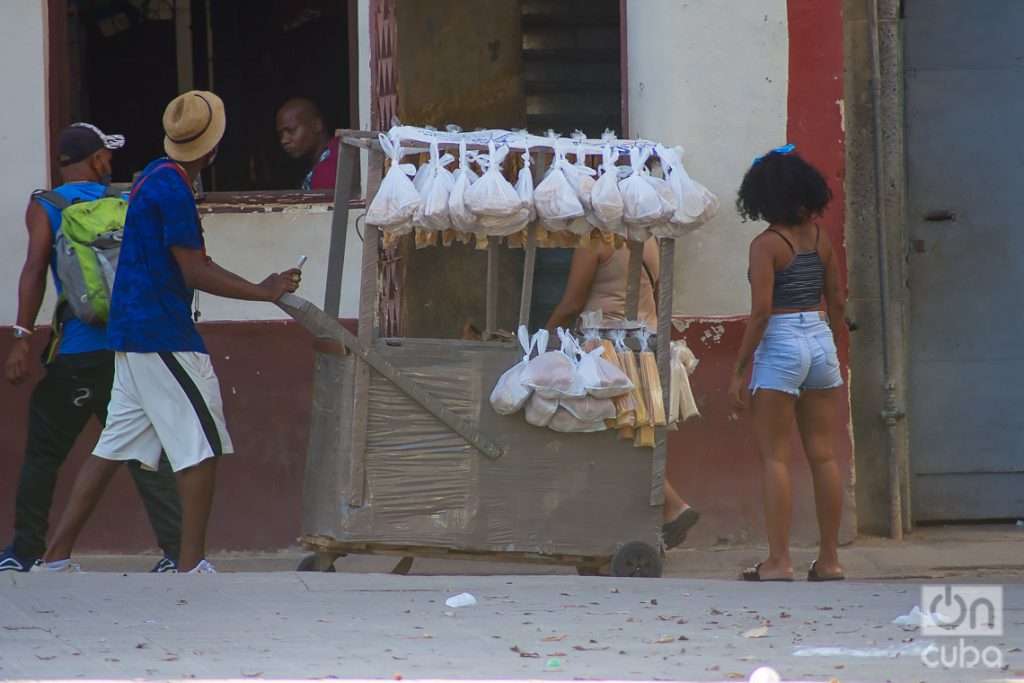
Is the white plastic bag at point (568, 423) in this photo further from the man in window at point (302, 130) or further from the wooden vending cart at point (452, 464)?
the man in window at point (302, 130)

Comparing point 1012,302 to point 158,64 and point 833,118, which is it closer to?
point 833,118

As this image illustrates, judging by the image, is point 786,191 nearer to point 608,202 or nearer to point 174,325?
point 608,202

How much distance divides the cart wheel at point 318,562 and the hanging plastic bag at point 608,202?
1588mm

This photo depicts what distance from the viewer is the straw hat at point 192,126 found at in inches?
251

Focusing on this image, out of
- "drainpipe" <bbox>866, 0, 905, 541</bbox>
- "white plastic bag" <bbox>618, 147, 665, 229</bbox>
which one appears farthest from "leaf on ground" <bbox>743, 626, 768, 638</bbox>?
"drainpipe" <bbox>866, 0, 905, 541</bbox>

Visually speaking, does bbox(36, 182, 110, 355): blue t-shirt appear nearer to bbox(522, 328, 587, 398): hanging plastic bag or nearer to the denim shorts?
bbox(522, 328, 587, 398): hanging plastic bag

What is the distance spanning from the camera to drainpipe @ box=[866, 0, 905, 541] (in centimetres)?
809

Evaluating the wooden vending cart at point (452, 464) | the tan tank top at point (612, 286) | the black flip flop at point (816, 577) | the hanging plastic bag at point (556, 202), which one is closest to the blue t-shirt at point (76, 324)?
the wooden vending cart at point (452, 464)

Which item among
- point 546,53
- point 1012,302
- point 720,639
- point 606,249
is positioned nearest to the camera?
point 720,639

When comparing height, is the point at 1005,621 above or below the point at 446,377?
below

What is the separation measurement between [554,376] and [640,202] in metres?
0.68

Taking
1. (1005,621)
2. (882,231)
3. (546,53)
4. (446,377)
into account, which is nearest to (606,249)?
(446,377)

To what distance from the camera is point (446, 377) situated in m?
6.44

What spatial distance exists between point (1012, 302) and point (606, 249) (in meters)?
2.39
